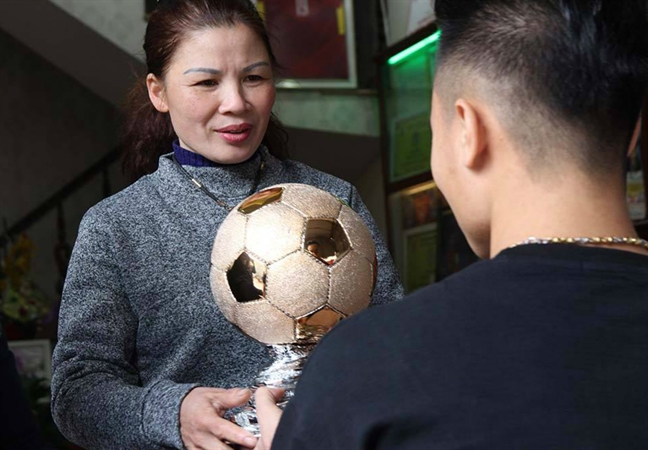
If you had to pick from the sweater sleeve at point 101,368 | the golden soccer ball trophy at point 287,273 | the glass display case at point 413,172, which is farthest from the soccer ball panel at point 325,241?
the glass display case at point 413,172

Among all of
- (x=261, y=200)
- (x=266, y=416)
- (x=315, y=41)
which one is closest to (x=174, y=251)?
(x=261, y=200)

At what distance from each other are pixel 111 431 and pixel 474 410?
73cm

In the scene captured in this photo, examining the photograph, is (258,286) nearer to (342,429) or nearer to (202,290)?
(202,290)

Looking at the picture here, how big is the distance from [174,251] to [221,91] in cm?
26

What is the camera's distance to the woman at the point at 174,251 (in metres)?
1.50

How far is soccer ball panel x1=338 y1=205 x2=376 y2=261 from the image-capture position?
135cm

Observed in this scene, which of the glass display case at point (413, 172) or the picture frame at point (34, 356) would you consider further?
the glass display case at point (413, 172)

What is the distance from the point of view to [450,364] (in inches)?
34.7

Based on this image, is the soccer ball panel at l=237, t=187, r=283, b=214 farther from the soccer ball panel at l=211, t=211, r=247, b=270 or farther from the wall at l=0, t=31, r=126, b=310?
the wall at l=0, t=31, r=126, b=310

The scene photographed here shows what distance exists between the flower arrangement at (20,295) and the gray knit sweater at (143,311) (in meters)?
3.33

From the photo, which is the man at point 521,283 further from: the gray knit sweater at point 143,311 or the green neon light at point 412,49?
the green neon light at point 412,49

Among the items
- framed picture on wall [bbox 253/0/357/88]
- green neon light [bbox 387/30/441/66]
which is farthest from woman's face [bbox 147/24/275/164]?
framed picture on wall [bbox 253/0/357/88]

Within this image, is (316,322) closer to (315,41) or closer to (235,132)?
(235,132)

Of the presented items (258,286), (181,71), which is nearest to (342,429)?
(258,286)
